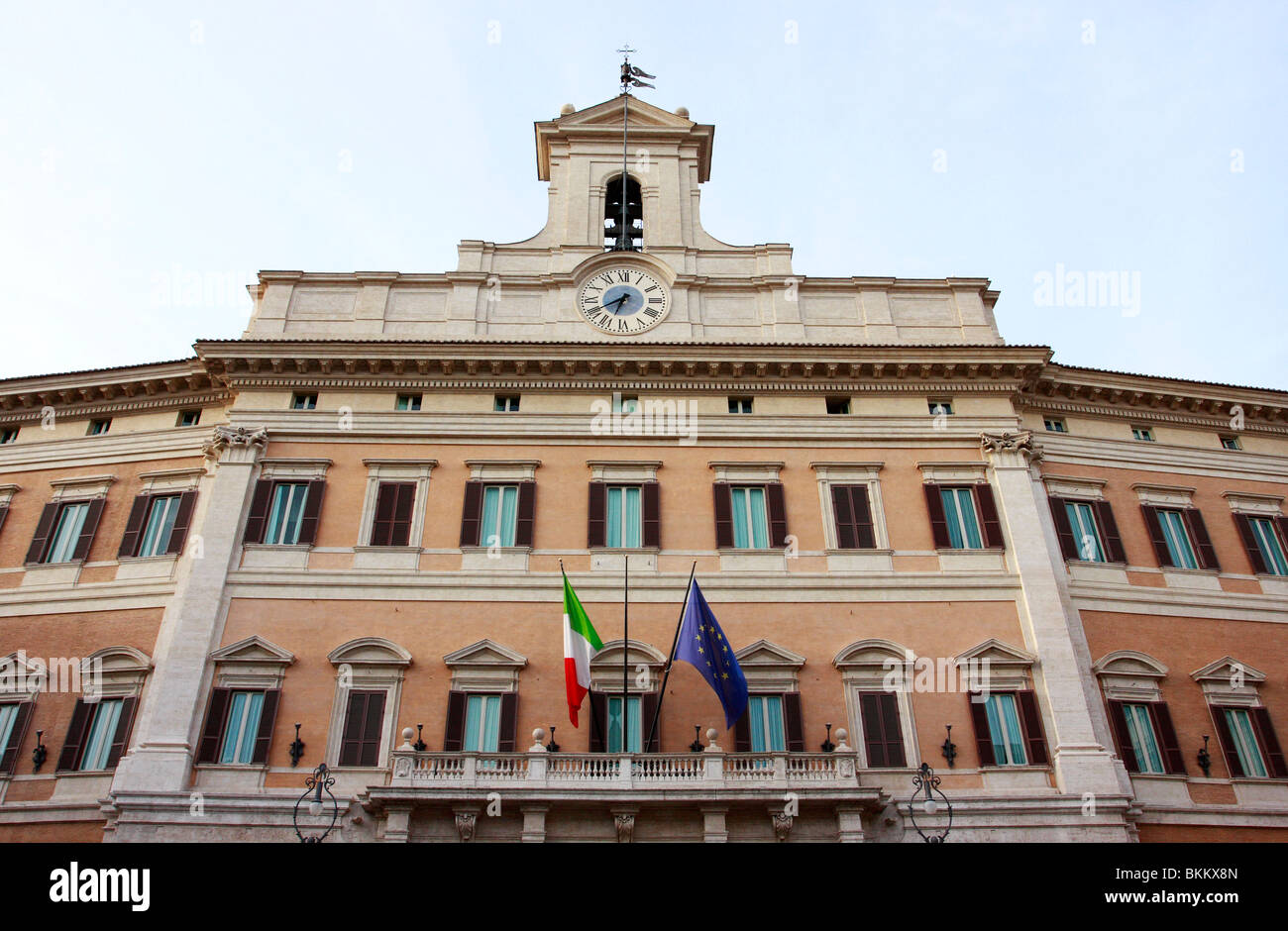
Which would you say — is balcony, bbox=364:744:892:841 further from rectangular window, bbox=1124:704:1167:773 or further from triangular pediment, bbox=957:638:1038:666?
rectangular window, bbox=1124:704:1167:773

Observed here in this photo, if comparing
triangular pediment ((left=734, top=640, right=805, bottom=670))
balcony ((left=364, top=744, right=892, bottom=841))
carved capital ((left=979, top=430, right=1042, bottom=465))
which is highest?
carved capital ((left=979, top=430, right=1042, bottom=465))

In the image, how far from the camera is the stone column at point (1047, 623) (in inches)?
761

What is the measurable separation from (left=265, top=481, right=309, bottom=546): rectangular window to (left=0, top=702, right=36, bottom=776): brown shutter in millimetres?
5521

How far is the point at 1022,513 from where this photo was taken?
22.6 m

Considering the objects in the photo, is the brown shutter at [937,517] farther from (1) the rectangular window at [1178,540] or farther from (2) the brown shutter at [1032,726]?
(1) the rectangular window at [1178,540]

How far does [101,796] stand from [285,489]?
702 centimetres

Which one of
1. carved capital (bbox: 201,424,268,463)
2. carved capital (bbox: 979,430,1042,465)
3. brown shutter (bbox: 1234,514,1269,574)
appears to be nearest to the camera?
carved capital (bbox: 201,424,268,463)

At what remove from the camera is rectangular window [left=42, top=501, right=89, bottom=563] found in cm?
2277

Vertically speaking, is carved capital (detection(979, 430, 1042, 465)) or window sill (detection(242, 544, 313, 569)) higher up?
carved capital (detection(979, 430, 1042, 465))

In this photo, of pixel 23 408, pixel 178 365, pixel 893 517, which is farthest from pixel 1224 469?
pixel 23 408

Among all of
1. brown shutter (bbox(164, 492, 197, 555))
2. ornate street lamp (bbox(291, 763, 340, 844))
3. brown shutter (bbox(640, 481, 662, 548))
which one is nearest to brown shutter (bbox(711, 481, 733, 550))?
brown shutter (bbox(640, 481, 662, 548))

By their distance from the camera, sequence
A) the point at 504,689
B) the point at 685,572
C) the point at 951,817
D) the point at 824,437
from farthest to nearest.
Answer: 1. the point at 824,437
2. the point at 685,572
3. the point at 504,689
4. the point at 951,817

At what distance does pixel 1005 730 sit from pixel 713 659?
19.7 ft

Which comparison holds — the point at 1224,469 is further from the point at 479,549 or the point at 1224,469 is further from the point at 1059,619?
the point at 479,549
